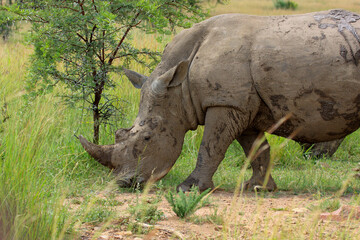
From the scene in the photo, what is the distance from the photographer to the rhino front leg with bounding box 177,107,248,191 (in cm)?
513

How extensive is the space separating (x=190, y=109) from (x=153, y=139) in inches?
18.7

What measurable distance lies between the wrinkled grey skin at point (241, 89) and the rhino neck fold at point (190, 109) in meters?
0.01

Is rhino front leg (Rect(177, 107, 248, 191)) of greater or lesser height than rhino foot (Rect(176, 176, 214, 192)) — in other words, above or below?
above

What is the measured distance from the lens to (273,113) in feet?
16.8

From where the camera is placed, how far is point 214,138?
→ 17.0ft

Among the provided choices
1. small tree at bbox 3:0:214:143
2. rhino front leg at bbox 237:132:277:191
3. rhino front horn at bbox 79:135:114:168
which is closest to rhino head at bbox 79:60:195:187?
rhino front horn at bbox 79:135:114:168

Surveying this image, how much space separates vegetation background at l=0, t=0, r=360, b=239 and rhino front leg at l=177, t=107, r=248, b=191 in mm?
407

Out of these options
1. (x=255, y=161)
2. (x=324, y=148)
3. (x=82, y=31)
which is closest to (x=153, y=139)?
(x=255, y=161)

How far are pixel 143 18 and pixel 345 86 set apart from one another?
2467 mm

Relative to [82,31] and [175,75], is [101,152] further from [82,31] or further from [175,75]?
[82,31]

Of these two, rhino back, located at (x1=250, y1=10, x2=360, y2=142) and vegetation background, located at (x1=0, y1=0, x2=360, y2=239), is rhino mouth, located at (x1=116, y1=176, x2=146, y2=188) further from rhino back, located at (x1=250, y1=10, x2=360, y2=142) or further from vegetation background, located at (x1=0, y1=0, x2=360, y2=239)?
rhino back, located at (x1=250, y1=10, x2=360, y2=142)

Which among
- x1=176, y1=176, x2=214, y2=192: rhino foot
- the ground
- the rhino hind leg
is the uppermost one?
the ground

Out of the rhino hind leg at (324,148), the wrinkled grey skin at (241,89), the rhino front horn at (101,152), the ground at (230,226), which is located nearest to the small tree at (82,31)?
the wrinkled grey skin at (241,89)

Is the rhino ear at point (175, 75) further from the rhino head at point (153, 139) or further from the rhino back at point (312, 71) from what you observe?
the rhino back at point (312, 71)
